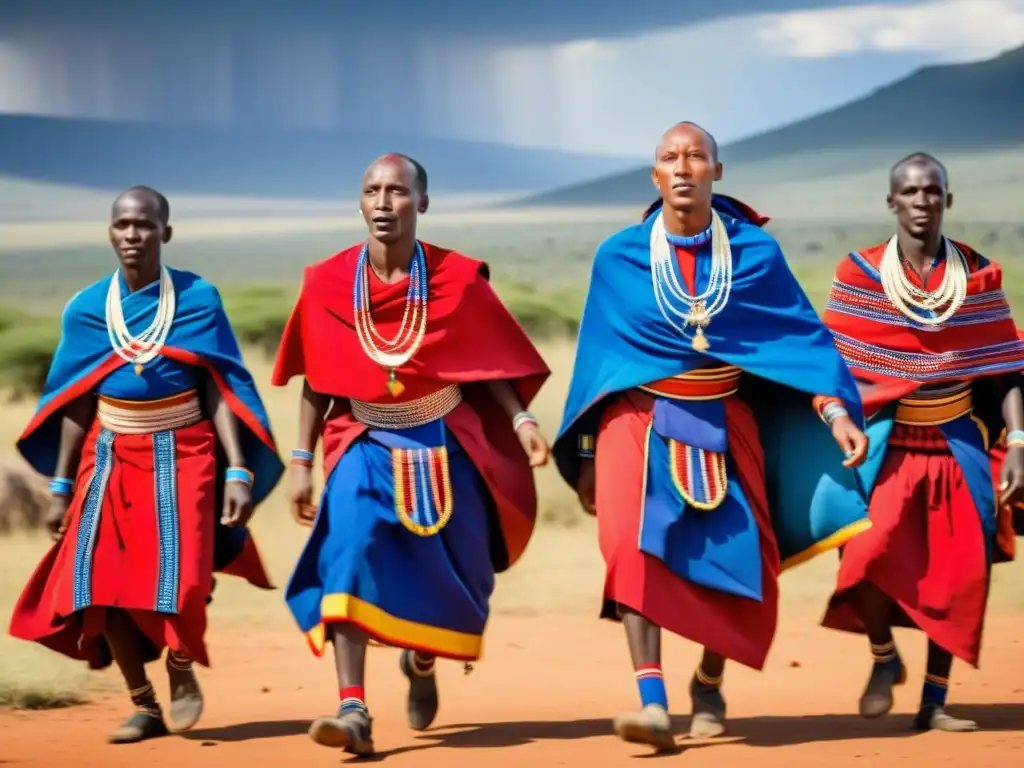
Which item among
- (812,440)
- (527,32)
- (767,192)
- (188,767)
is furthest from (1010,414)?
(767,192)

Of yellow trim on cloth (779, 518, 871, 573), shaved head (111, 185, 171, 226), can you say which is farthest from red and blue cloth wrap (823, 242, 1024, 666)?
shaved head (111, 185, 171, 226)

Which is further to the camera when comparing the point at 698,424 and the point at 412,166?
the point at 412,166

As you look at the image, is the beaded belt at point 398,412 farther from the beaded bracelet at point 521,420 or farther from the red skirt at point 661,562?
the red skirt at point 661,562

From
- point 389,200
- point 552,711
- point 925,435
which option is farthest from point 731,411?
point 552,711

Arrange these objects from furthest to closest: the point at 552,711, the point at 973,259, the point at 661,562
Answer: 1. the point at 552,711
2. the point at 973,259
3. the point at 661,562

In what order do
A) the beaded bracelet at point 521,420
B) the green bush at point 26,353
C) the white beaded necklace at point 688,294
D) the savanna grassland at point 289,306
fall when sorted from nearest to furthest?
1. the white beaded necklace at point 688,294
2. the beaded bracelet at point 521,420
3. the savanna grassland at point 289,306
4. the green bush at point 26,353

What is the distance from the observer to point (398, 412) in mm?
8516

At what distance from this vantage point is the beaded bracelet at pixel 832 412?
8297 millimetres

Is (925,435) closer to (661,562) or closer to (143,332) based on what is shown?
(661,562)

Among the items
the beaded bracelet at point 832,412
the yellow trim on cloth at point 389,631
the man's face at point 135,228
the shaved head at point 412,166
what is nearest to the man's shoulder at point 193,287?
the man's face at point 135,228

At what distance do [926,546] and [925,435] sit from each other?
19.0 inches

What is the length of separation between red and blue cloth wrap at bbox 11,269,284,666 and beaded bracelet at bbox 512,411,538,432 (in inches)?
42.7

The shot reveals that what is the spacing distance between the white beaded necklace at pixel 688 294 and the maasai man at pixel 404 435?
2.11 ft

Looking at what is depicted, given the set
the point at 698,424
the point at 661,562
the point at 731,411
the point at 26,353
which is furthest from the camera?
the point at 26,353
